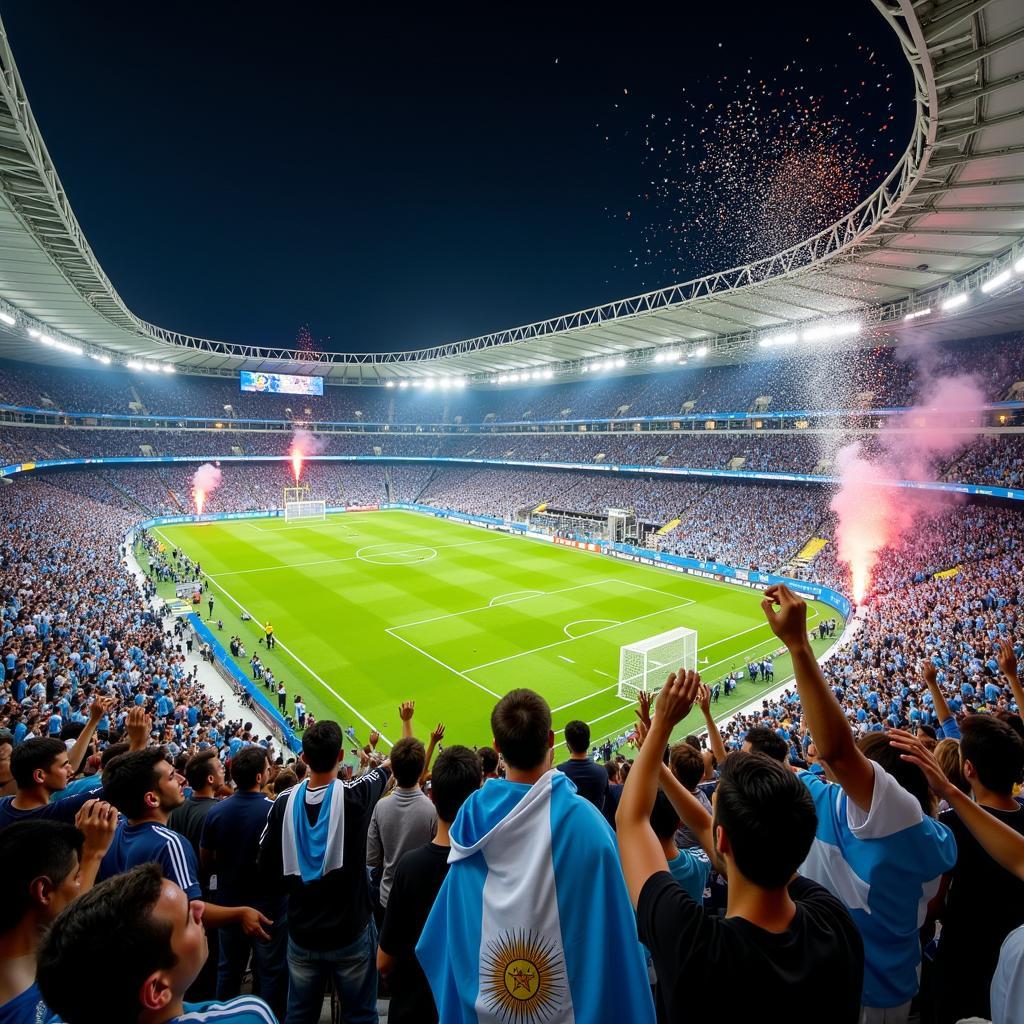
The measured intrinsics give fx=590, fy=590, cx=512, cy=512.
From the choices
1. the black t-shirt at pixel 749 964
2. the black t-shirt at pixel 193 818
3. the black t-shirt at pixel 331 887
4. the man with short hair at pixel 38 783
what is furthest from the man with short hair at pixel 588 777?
the man with short hair at pixel 38 783

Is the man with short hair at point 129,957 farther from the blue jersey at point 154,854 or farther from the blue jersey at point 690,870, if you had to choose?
the blue jersey at point 690,870

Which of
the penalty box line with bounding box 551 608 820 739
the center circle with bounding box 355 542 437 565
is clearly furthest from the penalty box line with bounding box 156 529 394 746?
the center circle with bounding box 355 542 437 565

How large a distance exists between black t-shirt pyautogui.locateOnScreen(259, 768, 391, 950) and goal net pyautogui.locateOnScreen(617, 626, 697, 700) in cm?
1739

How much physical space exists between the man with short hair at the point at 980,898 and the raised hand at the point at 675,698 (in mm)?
2160

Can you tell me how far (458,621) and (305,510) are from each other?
125 ft

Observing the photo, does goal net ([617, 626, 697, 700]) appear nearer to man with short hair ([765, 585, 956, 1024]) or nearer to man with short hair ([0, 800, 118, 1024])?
man with short hair ([765, 585, 956, 1024])

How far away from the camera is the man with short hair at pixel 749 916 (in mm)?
1757

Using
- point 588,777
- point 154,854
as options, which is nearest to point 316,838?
point 154,854

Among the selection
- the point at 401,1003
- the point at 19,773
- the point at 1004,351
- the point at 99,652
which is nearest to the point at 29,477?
the point at 99,652

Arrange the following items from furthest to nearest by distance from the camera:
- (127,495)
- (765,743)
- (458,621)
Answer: (127,495) < (458,621) < (765,743)

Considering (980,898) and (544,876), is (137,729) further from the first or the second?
(980,898)

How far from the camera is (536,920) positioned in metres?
2.09

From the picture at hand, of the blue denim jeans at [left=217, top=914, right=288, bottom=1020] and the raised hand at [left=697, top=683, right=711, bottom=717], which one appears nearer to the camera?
the raised hand at [left=697, top=683, right=711, bottom=717]

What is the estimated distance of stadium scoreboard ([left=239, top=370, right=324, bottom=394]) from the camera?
7164 centimetres
